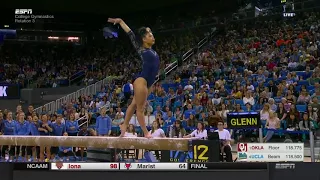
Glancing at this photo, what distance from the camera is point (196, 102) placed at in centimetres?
1320

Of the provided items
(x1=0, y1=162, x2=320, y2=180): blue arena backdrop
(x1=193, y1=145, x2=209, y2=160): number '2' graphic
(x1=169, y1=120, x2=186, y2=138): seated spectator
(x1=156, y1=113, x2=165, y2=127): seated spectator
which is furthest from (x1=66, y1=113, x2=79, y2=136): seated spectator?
(x1=0, y1=162, x2=320, y2=180): blue arena backdrop

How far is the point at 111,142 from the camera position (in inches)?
232

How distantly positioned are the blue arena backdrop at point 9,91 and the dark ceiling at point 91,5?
24.9 feet

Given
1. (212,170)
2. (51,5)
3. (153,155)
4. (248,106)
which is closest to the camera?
(212,170)

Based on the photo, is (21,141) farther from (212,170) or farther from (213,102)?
(213,102)

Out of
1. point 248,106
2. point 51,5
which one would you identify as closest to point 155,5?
point 51,5

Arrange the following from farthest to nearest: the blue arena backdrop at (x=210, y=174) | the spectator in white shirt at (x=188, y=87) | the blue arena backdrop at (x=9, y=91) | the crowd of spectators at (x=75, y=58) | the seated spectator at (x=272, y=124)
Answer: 1. the crowd of spectators at (x=75, y=58)
2. the blue arena backdrop at (x=9, y=91)
3. the spectator in white shirt at (x=188, y=87)
4. the seated spectator at (x=272, y=124)
5. the blue arena backdrop at (x=210, y=174)

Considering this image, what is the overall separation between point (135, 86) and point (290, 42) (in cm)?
1170

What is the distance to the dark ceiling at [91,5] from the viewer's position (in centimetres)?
2681

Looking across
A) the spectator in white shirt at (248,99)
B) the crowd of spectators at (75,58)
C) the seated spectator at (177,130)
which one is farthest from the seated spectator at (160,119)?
the crowd of spectators at (75,58)

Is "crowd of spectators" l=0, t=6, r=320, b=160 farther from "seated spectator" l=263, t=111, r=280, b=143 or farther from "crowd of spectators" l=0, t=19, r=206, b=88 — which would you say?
"crowd of spectators" l=0, t=19, r=206, b=88

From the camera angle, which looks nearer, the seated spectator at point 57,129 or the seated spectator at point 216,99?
the seated spectator at point 57,129

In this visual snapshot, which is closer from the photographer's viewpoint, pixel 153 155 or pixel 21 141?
pixel 21 141

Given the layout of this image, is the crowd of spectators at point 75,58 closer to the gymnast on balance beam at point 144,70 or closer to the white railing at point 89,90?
the white railing at point 89,90
